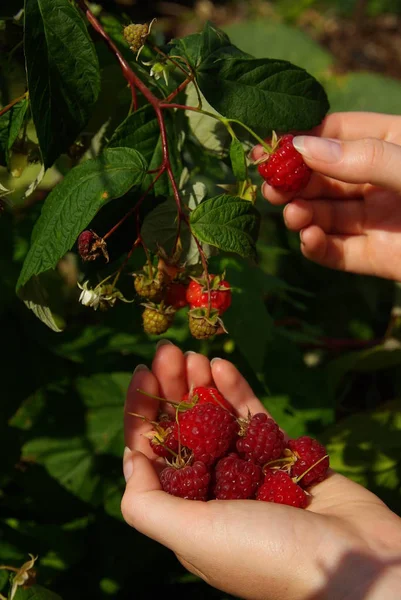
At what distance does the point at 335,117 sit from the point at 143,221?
784 millimetres

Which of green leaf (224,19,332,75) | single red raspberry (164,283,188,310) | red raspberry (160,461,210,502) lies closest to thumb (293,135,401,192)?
single red raspberry (164,283,188,310)

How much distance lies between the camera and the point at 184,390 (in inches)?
72.4

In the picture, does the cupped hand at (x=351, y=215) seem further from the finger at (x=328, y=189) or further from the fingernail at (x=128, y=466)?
the fingernail at (x=128, y=466)

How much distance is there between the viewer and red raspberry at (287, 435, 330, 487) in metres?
1.65

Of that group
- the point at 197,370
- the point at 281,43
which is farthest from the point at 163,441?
the point at 281,43

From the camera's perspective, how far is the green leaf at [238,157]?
142 centimetres

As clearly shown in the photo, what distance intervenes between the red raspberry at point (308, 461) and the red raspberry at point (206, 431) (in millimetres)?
170

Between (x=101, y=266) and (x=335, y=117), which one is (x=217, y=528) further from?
(x=335, y=117)

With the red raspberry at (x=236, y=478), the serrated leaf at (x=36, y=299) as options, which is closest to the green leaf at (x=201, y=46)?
the serrated leaf at (x=36, y=299)

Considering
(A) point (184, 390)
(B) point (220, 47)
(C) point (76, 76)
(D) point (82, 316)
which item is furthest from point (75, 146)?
(D) point (82, 316)

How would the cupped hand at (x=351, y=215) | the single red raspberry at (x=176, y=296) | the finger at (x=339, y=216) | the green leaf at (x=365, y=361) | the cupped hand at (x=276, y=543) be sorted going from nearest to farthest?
the cupped hand at (x=276, y=543), the single red raspberry at (x=176, y=296), the cupped hand at (x=351, y=215), the finger at (x=339, y=216), the green leaf at (x=365, y=361)

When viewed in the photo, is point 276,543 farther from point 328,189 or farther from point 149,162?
point 328,189

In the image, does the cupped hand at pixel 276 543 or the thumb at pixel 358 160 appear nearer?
the cupped hand at pixel 276 543

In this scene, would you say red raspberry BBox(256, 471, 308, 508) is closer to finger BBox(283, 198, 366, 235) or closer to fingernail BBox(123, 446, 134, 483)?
fingernail BBox(123, 446, 134, 483)
